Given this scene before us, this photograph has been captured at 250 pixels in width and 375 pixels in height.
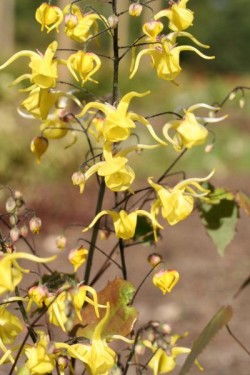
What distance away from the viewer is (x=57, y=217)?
6266 millimetres

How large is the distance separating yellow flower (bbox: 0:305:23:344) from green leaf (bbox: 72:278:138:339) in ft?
0.48

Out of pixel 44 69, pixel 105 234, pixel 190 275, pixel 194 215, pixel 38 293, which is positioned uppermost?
pixel 44 69

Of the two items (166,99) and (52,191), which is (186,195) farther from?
(166,99)

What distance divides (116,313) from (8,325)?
0.69 ft

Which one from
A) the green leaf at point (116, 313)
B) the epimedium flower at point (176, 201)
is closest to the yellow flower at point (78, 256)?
the green leaf at point (116, 313)

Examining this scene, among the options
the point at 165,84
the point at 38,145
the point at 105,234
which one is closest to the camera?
the point at 38,145

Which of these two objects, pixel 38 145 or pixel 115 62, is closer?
pixel 115 62

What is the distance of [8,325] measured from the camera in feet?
4.64

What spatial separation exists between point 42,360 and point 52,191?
552cm

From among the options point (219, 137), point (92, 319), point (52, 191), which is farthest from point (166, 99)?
point (92, 319)

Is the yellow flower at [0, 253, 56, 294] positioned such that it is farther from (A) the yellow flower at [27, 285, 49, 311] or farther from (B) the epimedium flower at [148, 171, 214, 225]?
(B) the epimedium flower at [148, 171, 214, 225]

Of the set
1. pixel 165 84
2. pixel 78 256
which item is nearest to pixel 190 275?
pixel 78 256

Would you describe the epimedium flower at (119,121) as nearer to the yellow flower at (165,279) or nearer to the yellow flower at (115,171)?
the yellow flower at (115,171)

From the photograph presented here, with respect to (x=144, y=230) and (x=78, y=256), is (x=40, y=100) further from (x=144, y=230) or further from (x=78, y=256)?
(x=144, y=230)
